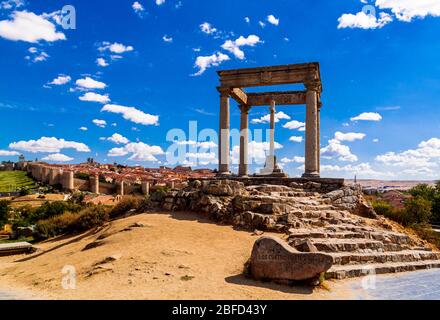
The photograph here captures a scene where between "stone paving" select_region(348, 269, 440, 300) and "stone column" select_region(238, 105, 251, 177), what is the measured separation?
14365 mm

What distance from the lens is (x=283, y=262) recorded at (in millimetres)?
9617

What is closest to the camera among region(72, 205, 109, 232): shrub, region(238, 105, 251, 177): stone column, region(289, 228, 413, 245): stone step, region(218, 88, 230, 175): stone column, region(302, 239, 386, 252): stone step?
region(302, 239, 386, 252): stone step

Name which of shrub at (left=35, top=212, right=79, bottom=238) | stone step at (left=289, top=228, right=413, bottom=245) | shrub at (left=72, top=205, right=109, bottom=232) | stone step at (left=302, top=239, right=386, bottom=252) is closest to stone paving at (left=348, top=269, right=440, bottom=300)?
stone step at (left=302, top=239, right=386, bottom=252)

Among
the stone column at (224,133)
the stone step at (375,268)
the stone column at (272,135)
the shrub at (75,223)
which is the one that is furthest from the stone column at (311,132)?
the shrub at (75,223)

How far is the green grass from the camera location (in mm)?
113550

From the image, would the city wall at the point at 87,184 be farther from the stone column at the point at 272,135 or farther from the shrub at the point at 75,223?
the stone column at the point at 272,135

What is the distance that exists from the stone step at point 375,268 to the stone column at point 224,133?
41.4 feet

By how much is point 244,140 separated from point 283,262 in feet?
55.4

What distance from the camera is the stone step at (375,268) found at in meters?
10.4

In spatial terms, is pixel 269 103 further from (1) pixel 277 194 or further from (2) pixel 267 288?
(2) pixel 267 288

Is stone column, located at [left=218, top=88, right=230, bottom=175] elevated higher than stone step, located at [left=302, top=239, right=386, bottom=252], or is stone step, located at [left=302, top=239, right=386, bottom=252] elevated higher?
stone column, located at [left=218, top=88, right=230, bottom=175]

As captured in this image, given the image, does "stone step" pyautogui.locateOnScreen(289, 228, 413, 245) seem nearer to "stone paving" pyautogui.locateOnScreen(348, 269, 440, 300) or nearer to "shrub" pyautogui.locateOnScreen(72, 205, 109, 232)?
"stone paving" pyautogui.locateOnScreen(348, 269, 440, 300)

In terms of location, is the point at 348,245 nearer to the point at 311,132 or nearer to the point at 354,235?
the point at 354,235

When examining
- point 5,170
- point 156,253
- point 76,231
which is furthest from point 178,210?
point 5,170
